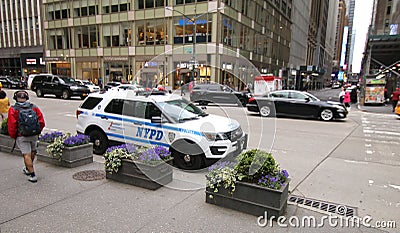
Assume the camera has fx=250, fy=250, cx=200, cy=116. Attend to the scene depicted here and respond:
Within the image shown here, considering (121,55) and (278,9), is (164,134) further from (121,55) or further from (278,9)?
(278,9)

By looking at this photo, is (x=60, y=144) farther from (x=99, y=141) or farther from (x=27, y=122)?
(x=99, y=141)

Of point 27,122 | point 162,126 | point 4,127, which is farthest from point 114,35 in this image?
point 27,122

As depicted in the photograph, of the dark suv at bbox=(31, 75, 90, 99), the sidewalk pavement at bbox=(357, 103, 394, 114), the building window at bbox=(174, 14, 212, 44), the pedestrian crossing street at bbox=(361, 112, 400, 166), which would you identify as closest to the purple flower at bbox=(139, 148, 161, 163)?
the pedestrian crossing street at bbox=(361, 112, 400, 166)

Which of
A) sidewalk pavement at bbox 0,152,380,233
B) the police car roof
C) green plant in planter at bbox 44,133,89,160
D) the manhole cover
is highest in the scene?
the police car roof

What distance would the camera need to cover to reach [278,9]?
45.6 metres

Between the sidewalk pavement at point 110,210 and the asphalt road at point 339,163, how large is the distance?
0.67m

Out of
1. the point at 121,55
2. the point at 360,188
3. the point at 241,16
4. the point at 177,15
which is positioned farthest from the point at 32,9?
the point at 360,188

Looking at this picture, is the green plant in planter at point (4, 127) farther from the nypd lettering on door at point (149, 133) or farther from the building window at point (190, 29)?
the building window at point (190, 29)

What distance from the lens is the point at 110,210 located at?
12.1 feet

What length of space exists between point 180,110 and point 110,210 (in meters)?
2.81

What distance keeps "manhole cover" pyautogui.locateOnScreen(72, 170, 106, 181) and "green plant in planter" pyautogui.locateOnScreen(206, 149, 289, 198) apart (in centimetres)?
234

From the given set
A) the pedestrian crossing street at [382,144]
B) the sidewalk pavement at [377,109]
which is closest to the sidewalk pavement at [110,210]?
the pedestrian crossing street at [382,144]

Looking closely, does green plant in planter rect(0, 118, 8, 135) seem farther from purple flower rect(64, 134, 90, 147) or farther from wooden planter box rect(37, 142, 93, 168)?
purple flower rect(64, 134, 90, 147)

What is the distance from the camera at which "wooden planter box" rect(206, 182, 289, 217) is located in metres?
3.48
